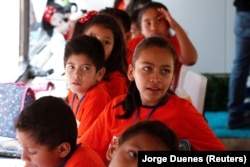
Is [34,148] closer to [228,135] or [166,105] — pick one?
[166,105]

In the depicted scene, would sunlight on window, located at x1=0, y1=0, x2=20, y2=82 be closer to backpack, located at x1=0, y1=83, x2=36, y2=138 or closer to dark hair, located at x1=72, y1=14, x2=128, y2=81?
backpack, located at x1=0, y1=83, x2=36, y2=138

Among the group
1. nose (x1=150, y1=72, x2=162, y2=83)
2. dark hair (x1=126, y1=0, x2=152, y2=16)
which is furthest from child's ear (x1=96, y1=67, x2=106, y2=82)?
dark hair (x1=126, y1=0, x2=152, y2=16)

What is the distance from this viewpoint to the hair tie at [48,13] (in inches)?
145

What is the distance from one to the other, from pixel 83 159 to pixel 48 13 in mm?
2506

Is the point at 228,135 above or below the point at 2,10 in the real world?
below

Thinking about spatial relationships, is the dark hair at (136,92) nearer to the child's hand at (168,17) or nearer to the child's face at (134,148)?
the child's face at (134,148)

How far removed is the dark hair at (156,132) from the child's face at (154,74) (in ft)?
1.76

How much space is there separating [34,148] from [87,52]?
72 centimetres

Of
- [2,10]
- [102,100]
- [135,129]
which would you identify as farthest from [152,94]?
[2,10]

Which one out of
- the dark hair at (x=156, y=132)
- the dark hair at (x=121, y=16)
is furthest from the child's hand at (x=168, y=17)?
the dark hair at (x=156, y=132)

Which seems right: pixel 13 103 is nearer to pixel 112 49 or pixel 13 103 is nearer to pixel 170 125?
pixel 112 49

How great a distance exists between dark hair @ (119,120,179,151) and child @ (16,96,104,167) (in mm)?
333

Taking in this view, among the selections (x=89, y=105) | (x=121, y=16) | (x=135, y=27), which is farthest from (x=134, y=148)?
(x=135, y=27)

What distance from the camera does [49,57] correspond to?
12.1ft
